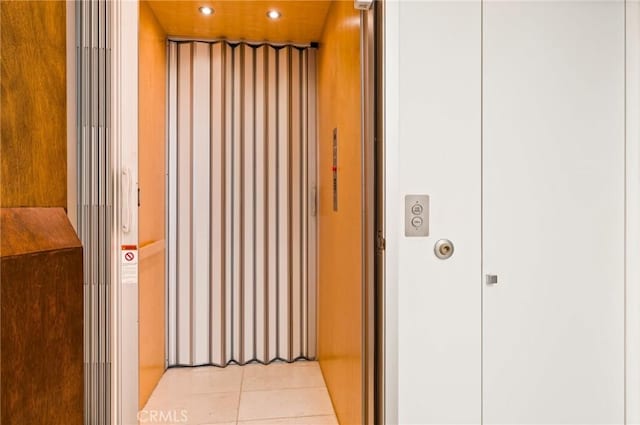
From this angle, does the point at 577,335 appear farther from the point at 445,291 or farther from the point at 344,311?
the point at 344,311

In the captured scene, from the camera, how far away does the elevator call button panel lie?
1.28 metres

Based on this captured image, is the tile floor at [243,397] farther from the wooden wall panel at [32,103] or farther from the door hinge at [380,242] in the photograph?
the wooden wall panel at [32,103]

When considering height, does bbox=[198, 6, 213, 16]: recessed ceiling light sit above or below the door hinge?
above

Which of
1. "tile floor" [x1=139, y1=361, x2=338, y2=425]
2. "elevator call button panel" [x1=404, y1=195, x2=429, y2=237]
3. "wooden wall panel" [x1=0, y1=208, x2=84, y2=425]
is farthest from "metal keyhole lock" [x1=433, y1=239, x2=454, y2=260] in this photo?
"tile floor" [x1=139, y1=361, x2=338, y2=425]

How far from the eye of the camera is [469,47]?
4.30ft

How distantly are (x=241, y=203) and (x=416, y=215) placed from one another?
6.23 feet

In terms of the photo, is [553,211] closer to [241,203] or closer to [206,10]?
[241,203]

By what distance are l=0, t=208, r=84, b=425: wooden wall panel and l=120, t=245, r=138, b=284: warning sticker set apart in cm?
47

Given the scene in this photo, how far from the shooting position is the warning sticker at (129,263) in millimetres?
1366

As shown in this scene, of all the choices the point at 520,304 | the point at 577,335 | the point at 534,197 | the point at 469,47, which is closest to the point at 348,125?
the point at 469,47

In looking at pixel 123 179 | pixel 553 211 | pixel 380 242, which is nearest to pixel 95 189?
pixel 123 179

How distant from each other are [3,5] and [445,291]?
132 centimetres

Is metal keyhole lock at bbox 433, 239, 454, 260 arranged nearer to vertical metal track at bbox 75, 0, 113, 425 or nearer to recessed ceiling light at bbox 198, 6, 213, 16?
vertical metal track at bbox 75, 0, 113, 425

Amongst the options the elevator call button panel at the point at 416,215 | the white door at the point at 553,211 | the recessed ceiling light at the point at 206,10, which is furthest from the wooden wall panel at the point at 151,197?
the white door at the point at 553,211
